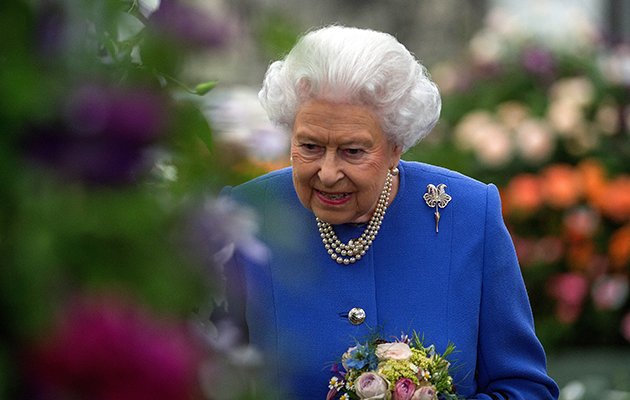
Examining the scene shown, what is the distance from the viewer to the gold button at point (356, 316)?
2292mm

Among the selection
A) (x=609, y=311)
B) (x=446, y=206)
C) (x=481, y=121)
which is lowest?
(x=609, y=311)

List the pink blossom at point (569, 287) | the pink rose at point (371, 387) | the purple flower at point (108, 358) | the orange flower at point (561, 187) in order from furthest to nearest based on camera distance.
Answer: the orange flower at point (561, 187)
the pink blossom at point (569, 287)
the pink rose at point (371, 387)
the purple flower at point (108, 358)

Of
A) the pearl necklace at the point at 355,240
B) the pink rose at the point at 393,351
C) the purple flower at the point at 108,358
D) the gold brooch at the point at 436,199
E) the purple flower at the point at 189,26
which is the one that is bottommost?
the pink rose at the point at 393,351

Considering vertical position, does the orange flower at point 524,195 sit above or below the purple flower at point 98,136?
below

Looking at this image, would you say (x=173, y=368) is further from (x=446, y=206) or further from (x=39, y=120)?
(x=446, y=206)

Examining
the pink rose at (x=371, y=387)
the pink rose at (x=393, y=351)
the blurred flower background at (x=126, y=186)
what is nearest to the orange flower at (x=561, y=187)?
the pink rose at (x=393, y=351)

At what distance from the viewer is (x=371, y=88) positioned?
6.91 feet

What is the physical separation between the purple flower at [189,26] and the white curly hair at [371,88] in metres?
1.52

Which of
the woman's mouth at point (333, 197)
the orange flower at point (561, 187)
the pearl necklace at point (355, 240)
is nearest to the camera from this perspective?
the woman's mouth at point (333, 197)

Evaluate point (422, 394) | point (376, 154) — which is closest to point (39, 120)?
point (422, 394)

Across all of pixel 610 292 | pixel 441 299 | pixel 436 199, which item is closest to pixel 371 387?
pixel 441 299

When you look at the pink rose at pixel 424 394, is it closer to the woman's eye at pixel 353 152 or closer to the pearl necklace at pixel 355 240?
the pearl necklace at pixel 355 240

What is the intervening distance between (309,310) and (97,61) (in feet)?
6.17

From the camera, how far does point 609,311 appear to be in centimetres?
486
